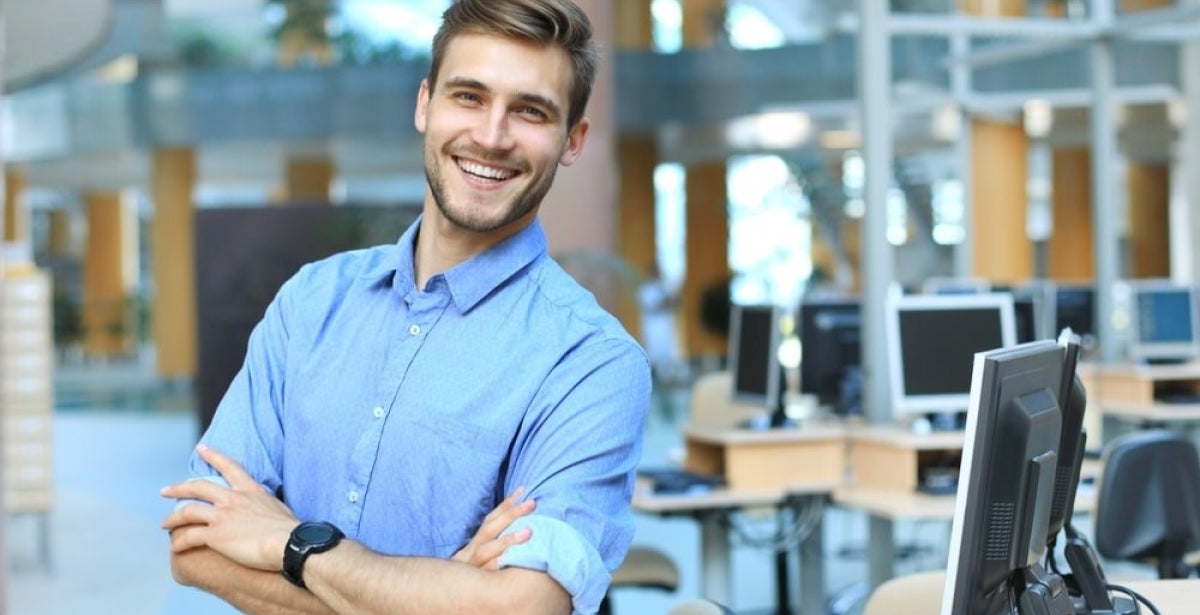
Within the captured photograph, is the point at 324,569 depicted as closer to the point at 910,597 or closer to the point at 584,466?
the point at 584,466

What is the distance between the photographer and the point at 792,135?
69.4ft

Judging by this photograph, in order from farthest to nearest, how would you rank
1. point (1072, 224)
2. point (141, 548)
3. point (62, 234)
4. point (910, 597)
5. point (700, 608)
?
1. point (62, 234)
2. point (1072, 224)
3. point (141, 548)
4. point (910, 597)
5. point (700, 608)

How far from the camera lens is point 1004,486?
2062mm

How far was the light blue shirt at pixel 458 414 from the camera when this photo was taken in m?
1.70

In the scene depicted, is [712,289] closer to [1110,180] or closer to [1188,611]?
[1110,180]

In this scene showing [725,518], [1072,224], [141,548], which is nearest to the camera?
[725,518]

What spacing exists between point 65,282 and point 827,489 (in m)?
29.2

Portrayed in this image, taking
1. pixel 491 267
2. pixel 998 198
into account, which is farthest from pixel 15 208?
pixel 491 267

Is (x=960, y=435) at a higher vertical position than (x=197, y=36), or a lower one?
lower

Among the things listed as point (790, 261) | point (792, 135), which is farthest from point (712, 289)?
point (790, 261)

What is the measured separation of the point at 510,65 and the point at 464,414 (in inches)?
16.2

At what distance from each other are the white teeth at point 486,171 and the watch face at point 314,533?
45 centimetres

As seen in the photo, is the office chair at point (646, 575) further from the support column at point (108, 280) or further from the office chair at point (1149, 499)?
the support column at point (108, 280)

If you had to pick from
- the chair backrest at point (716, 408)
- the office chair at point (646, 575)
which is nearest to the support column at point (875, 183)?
the chair backrest at point (716, 408)
